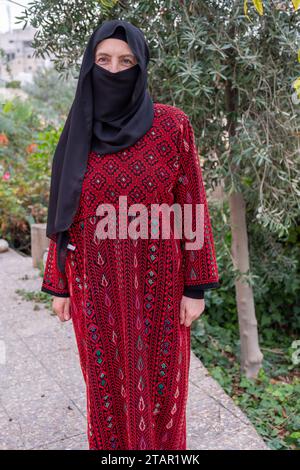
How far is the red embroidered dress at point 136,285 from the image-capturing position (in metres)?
1.52

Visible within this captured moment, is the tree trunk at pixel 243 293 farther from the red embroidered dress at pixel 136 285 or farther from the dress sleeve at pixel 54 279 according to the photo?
the dress sleeve at pixel 54 279

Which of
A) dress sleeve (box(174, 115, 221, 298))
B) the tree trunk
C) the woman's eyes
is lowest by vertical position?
the tree trunk

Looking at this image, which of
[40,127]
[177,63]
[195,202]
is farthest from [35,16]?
[40,127]

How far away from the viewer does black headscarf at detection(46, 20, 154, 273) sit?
149 cm

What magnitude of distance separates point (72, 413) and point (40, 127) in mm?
5682

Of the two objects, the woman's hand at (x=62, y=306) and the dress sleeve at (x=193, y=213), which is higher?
the dress sleeve at (x=193, y=213)

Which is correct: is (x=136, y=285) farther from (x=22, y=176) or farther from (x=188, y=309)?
(x=22, y=176)

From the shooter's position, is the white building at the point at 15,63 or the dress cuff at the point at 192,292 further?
the white building at the point at 15,63

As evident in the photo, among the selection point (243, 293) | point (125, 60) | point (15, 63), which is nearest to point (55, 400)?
point (243, 293)

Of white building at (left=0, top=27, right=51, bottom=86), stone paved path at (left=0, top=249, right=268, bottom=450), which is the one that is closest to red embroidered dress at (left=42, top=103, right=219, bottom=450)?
stone paved path at (left=0, top=249, right=268, bottom=450)

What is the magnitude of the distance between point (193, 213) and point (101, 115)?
44 cm

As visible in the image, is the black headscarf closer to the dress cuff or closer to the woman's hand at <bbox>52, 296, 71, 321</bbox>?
the woman's hand at <bbox>52, 296, 71, 321</bbox>

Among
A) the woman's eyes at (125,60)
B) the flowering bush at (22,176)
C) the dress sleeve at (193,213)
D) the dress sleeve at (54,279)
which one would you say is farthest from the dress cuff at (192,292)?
the flowering bush at (22,176)
